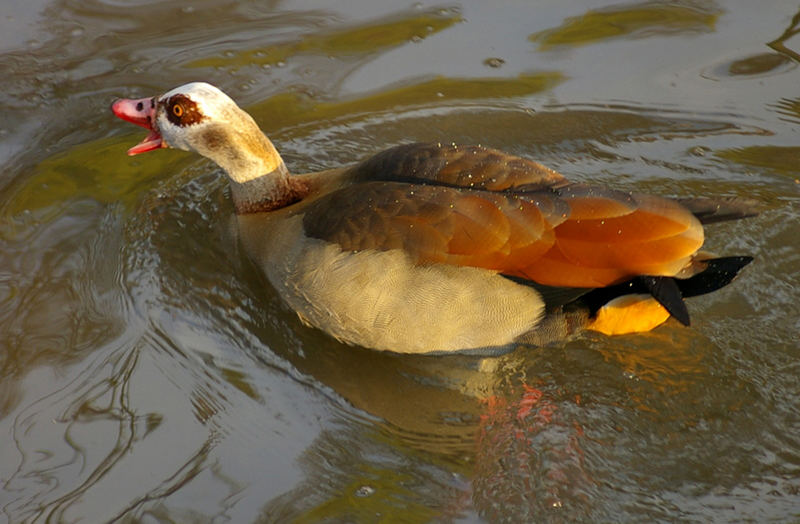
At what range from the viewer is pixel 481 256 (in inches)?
165

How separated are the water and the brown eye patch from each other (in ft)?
2.36

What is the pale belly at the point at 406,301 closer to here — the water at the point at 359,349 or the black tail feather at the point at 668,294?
the water at the point at 359,349

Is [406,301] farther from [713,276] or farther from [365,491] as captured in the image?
[713,276]

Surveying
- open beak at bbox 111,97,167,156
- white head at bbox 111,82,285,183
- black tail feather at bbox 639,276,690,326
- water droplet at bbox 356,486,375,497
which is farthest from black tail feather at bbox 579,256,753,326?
open beak at bbox 111,97,167,156

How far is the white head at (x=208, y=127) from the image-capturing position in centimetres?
495

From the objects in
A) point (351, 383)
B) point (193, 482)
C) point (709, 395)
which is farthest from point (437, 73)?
point (193, 482)

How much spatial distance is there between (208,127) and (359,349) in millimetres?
1396

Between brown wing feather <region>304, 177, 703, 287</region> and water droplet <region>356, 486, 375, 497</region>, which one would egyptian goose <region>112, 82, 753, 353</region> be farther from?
water droplet <region>356, 486, 375, 497</region>

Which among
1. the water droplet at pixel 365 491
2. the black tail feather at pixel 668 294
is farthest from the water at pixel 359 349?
the black tail feather at pixel 668 294

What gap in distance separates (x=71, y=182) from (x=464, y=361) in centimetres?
277

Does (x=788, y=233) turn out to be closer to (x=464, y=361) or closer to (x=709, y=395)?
(x=709, y=395)

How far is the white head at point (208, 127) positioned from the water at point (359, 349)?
0.52 m

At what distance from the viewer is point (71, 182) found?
5.79 metres

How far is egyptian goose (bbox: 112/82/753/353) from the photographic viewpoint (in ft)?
13.6
